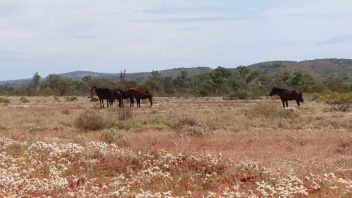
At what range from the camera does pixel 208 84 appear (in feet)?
244

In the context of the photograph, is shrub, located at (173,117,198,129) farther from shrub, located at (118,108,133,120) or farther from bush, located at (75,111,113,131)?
shrub, located at (118,108,133,120)

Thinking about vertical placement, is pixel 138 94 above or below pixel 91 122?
above

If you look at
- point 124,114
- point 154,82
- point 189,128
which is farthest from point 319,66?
point 189,128

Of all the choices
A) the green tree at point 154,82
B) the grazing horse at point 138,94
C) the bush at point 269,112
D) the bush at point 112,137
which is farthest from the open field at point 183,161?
the green tree at point 154,82

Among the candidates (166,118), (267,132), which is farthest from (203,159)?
(166,118)

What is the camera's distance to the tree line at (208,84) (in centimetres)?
6925

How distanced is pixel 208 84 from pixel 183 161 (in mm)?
62849

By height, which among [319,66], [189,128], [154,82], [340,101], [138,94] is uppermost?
[319,66]

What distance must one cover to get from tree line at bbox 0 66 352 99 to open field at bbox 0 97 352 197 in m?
34.8

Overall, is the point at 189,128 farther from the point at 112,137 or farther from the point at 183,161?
the point at 183,161

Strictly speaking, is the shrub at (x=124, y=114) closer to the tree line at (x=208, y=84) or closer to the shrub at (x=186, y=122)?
the shrub at (x=186, y=122)

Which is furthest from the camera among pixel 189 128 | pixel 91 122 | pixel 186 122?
pixel 186 122

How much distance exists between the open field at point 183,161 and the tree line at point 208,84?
3485 centimetres

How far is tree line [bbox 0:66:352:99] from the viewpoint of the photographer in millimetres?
69250
